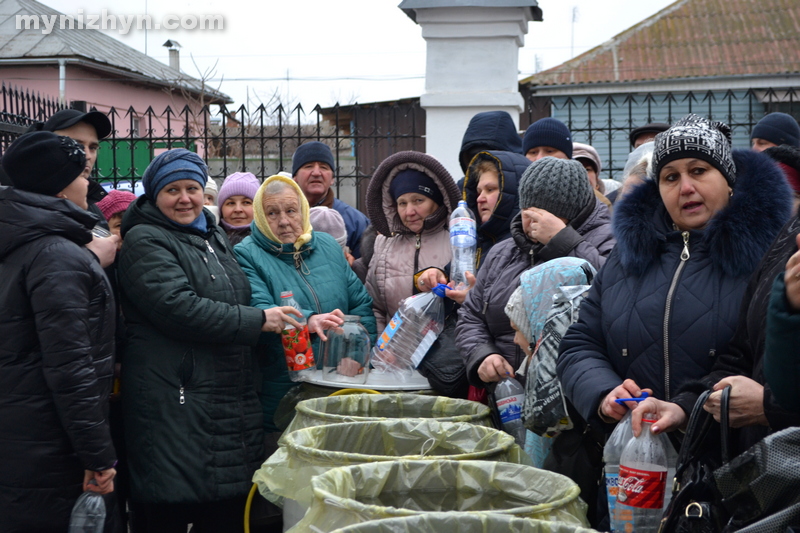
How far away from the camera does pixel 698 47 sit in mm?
16250

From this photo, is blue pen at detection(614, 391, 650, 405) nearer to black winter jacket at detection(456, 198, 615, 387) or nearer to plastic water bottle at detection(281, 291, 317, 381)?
black winter jacket at detection(456, 198, 615, 387)

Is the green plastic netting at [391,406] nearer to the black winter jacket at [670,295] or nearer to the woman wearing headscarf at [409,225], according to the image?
the black winter jacket at [670,295]

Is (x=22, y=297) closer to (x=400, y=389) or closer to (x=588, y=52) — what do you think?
(x=400, y=389)

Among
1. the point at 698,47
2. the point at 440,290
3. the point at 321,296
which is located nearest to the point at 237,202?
the point at 321,296

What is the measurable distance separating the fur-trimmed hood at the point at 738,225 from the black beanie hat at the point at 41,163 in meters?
2.20

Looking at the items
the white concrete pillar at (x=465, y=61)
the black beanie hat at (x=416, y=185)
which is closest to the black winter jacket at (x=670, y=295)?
the black beanie hat at (x=416, y=185)

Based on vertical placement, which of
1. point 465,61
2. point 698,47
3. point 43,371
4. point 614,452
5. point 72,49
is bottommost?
point 614,452

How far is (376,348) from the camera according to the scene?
409 centimetres

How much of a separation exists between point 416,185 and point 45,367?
2.12 m

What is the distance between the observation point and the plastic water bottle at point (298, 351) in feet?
12.9

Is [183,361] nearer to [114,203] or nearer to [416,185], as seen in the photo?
[114,203]

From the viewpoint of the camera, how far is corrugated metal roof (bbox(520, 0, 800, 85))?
15250 millimetres

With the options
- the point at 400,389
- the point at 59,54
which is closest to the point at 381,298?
the point at 400,389

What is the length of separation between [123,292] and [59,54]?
1953 centimetres
